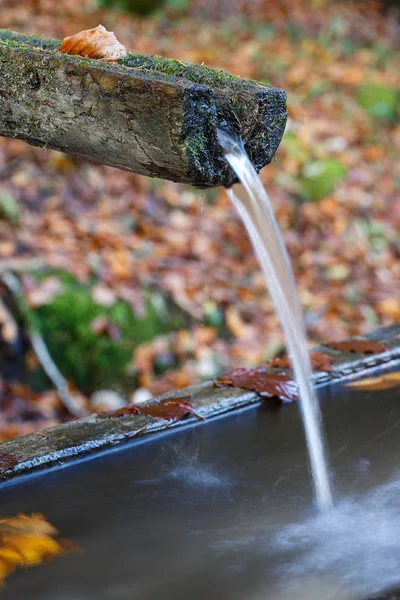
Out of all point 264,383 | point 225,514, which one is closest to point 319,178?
point 264,383

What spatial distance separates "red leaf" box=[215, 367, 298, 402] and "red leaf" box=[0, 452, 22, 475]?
2.46 feet

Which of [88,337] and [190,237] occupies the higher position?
[190,237]

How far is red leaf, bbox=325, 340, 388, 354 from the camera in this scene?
2752 mm

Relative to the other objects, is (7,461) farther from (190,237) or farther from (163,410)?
(190,237)

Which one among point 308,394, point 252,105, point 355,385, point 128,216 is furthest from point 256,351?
A: point 252,105

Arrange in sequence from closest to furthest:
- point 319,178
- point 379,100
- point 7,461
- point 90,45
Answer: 1. point 90,45
2. point 7,461
3. point 319,178
4. point 379,100

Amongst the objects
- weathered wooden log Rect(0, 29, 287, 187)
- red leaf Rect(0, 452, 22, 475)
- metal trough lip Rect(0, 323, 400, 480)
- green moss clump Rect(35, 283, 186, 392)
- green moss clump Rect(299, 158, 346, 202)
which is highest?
green moss clump Rect(299, 158, 346, 202)

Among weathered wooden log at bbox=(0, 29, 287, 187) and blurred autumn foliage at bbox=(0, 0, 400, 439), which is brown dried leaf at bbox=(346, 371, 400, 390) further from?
weathered wooden log at bbox=(0, 29, 287, 187)

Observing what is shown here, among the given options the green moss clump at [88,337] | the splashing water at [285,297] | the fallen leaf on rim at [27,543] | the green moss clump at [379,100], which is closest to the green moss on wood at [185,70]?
the splashing water at [285,297]

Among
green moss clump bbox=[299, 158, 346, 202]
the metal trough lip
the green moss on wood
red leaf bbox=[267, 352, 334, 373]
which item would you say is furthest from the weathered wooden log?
green moss clump bbox=[299, 158, 346, 202]

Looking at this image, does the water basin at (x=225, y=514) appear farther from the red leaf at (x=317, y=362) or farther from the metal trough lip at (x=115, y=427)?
the red leaf at (x=317, y=362)

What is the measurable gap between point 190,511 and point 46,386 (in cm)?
195

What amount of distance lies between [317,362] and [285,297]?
48 centimetres

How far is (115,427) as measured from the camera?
2172 millimetres
